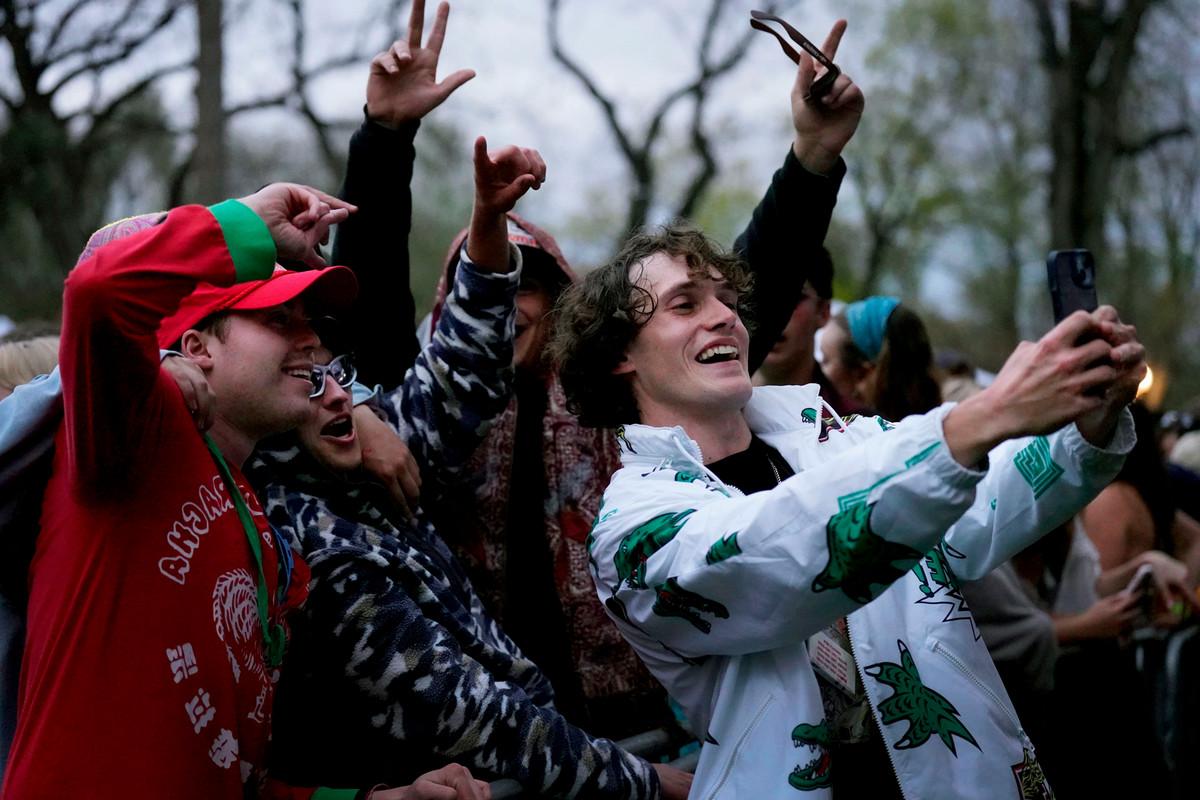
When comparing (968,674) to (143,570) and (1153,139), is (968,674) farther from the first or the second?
(1153,139)

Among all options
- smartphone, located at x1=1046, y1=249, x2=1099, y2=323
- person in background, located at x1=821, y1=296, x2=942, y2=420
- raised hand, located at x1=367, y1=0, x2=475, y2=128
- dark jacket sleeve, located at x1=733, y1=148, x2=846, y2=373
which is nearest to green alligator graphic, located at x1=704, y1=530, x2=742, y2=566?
smartphone, located at x1=1046, y1=249, x2=1099, y2=323

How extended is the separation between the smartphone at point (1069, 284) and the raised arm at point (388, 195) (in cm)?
158

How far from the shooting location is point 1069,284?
6.66 feet

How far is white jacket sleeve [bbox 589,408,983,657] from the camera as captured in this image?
5.84 ft

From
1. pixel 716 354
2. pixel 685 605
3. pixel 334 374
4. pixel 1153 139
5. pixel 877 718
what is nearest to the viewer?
pixel 685 605

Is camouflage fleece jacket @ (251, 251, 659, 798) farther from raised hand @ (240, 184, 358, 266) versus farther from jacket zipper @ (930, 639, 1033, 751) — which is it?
jacket zipper @ (930, 639, 1033, 751)

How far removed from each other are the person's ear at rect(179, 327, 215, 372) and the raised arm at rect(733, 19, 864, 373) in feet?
4.35

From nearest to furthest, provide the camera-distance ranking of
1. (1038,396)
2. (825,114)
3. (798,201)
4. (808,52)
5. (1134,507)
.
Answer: (1038,396) → (808,52) → (825,114) → (798,201) → (1134,507)

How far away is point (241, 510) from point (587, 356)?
82 cm

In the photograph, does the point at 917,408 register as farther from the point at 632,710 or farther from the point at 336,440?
the point at 336,440

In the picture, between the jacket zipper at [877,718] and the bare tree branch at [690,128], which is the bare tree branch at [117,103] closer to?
the bare tree branch at [690,128]

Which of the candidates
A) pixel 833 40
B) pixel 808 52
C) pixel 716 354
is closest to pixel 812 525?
pixel 716 354

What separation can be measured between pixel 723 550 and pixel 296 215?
1066 mm

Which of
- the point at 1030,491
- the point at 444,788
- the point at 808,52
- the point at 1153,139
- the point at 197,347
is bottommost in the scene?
the point at 444,788
